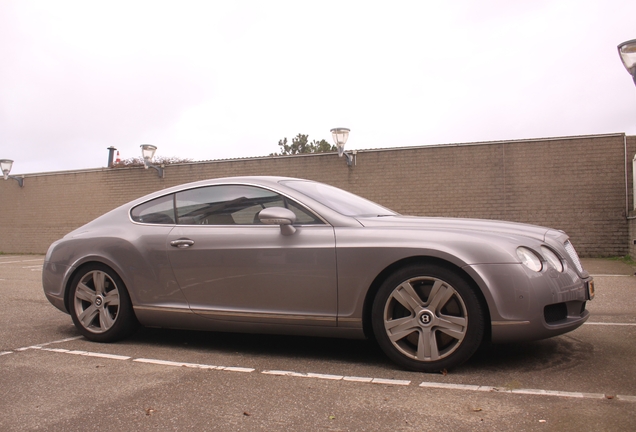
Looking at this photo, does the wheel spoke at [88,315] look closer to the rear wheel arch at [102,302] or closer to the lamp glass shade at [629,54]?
the rear wheel arch at [102,302]

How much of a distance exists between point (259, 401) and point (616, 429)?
1.81 metres

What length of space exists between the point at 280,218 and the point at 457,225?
123cm

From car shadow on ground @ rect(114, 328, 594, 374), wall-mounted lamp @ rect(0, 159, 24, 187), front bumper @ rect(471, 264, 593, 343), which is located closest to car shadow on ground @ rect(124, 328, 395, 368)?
car shadow on ground @ rect(114, 328, 594, 374)

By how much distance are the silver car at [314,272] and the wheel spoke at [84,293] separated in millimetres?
11

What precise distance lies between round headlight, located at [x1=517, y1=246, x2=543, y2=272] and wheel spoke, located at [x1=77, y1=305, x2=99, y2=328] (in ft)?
11.5

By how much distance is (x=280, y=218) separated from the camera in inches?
158

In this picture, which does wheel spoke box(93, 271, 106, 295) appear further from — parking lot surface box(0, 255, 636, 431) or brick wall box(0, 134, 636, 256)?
brick wall box(0, 134, 636, 256)

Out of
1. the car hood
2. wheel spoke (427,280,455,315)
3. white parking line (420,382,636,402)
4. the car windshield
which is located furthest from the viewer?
the car windshield

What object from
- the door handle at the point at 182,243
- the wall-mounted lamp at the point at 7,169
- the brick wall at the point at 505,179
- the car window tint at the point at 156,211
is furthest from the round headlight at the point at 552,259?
the wall-mounted lamp at the point at 7,169

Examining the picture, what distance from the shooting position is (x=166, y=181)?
20562mm

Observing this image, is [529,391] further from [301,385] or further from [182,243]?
[182,243]

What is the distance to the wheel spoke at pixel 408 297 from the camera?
3658mm

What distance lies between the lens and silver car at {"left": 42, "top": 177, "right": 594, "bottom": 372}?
3562 millimetres

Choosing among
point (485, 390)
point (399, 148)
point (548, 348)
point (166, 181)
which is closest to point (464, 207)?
point (399, 148)
